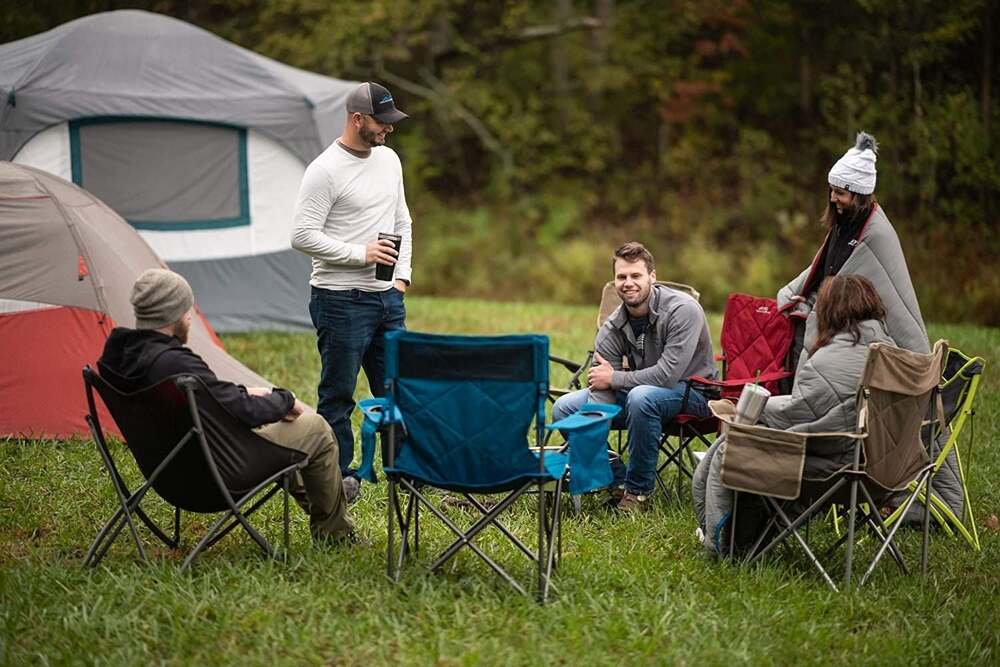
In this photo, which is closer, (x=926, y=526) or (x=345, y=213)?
(x=926, y=526)

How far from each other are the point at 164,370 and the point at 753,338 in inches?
99.1

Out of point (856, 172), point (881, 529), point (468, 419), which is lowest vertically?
point (881, 529)

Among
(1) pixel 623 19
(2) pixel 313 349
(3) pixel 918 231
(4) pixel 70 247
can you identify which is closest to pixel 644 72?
(1) pixel 623 19

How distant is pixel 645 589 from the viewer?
370 cm

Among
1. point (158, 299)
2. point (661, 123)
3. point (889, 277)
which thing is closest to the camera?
point (158, 299)

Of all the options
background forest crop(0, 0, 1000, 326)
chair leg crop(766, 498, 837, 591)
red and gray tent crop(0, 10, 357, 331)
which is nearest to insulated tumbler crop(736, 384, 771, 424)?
chair leg crop(766, 498, 837, 591)

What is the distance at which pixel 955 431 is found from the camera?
13.9ft

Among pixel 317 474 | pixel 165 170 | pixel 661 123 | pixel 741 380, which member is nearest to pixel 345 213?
pixel 317 474

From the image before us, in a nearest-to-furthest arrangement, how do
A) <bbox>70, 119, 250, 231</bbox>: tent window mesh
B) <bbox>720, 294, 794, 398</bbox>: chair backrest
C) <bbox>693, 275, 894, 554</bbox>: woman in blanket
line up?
<bbox>693, 275, 894, 554</bbox>: woman in blanket, <bbox>720, 294, 794, 398</bbox>: chair backrest, <bbox>70, 119, 250, 231</bbox>: tent window mesh

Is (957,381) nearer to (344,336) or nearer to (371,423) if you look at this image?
(371,423)

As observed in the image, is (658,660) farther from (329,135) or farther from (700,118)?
(700,118)

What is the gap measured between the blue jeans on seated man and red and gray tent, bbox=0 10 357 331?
4880 mm

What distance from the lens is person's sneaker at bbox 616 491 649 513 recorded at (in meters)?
4.60

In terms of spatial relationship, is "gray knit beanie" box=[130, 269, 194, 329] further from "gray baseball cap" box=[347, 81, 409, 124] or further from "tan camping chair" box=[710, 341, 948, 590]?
"tan camping chair" box=[710, 341, 948, 590]
